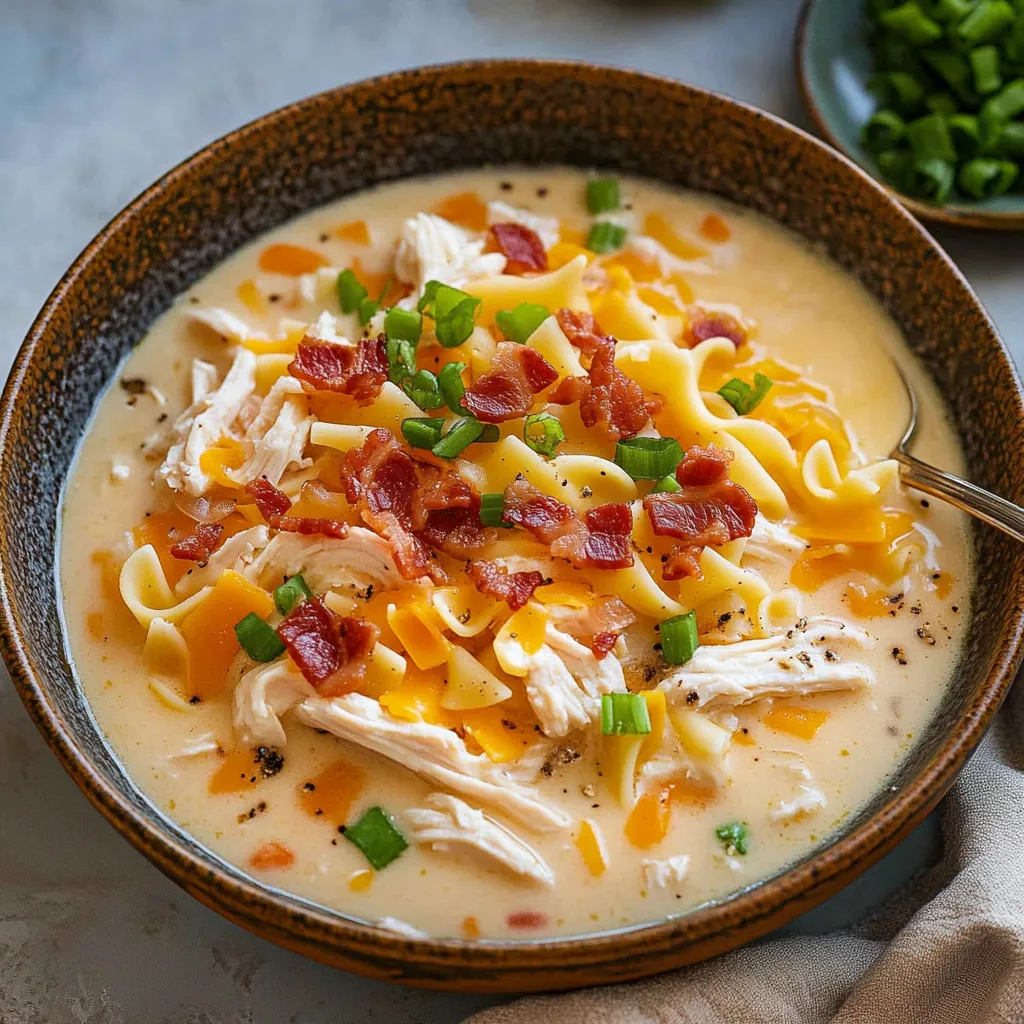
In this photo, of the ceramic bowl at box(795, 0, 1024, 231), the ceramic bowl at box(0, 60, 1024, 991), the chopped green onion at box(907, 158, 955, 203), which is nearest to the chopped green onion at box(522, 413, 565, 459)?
the ceramic bowl at box(0, 60, 1024, 991)

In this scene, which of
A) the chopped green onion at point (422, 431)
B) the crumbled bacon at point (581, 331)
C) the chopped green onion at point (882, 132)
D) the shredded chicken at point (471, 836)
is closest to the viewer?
the shredded chicken at point (471, 836)

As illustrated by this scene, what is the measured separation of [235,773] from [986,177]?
4193 millimetres

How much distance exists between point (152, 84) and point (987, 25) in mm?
4092

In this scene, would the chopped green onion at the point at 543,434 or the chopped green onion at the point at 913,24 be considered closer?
the chopped green onion at the point at 543,434

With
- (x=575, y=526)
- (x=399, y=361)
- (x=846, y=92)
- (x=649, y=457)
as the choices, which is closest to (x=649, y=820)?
(x=575, y=526)

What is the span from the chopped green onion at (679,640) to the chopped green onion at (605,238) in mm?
1843

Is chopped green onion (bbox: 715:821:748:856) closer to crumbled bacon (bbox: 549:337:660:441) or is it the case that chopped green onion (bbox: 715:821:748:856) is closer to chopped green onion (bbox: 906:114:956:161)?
crumbled bacon (bbox: 549:337:660:441)

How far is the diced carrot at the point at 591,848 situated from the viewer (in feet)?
11.6

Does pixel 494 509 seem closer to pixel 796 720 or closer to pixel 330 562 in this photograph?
pixel 330 562

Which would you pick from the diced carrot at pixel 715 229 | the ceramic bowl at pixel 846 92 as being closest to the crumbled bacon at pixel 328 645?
the diced carrot at pixel 715 229

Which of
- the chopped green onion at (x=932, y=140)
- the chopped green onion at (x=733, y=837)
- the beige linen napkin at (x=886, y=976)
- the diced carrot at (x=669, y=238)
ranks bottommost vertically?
the beige linen napkin at (x=886, y=976)

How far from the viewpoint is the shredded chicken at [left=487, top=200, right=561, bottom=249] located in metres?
5.01

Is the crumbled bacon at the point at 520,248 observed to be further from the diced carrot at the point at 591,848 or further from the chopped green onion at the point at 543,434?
the diced carrot at the point at 591,848

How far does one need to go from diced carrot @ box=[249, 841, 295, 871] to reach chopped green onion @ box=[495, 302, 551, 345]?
1.94 meters
